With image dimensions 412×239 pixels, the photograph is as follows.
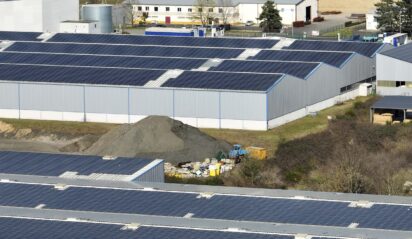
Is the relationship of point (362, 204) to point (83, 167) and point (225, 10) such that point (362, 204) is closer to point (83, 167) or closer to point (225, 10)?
point (83, 167)

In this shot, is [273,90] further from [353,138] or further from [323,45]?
[323,45]

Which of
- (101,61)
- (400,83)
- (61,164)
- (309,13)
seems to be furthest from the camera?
(309,13)

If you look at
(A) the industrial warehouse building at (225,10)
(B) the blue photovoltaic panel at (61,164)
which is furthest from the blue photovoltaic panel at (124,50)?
(A) the industrial warehouse building at (225,10)

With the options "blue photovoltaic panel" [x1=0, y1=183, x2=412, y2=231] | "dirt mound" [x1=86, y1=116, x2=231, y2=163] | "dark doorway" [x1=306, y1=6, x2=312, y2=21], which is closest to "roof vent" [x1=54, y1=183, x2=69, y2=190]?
"blue photovoltaic panel" [x1=0, y1=183, x2=412, y2=231]

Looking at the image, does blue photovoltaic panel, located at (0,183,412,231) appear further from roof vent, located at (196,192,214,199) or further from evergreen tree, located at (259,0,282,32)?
evergreen tree, located at (259,0,282,32)

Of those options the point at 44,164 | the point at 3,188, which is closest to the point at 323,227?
the point at 3,188

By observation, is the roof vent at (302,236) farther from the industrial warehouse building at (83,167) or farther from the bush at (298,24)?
the bush at (298,24)

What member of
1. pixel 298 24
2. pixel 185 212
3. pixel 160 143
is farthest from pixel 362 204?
pixel 298 24
